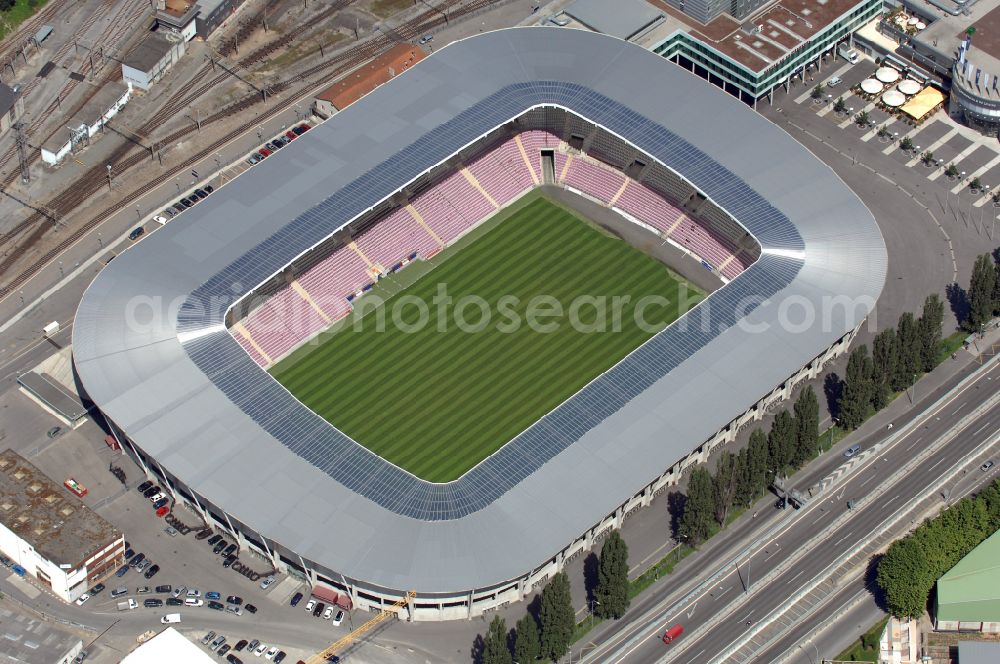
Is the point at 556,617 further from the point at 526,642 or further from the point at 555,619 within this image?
the point at 526,642

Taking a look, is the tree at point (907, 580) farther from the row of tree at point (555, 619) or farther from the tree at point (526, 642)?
the tree at point (526, 642)

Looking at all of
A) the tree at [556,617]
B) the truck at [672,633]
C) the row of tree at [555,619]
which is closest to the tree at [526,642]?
the row of tree at [555,619]

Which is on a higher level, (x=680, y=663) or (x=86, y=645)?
(x=86, y=645)

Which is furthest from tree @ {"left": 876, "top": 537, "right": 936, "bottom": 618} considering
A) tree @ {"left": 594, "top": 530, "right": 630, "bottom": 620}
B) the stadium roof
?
tree @ {"left": 594, "top": 530, "right": 630, "bottom": 620}

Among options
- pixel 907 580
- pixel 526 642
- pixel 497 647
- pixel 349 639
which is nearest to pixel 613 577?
pixel 526 642

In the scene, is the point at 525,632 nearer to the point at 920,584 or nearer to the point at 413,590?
the point at 413,590

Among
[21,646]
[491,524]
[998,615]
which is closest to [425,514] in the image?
[491,524]
